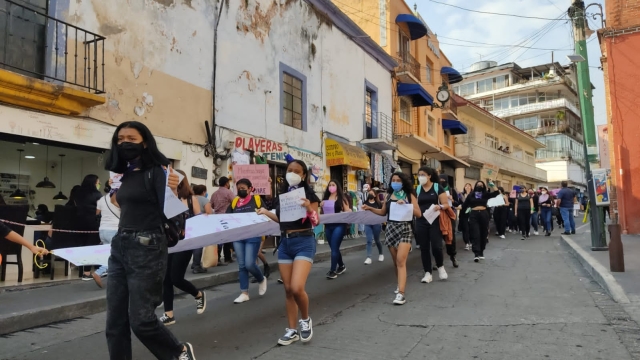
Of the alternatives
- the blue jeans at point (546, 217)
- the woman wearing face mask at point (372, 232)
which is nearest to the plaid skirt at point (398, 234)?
the woman wearing face mask at point (372, 232)

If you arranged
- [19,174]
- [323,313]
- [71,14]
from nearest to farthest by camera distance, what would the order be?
[323,313] → [71,14] → [19,174]

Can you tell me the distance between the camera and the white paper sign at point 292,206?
476cm

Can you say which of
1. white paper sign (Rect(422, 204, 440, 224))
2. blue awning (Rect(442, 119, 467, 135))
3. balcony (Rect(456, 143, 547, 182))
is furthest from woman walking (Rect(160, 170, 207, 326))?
balcony (Rect(456, 143, 547, 182))

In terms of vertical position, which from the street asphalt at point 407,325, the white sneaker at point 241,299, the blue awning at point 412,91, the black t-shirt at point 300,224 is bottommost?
the street asphalt at point 407,325

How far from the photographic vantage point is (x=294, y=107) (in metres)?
15.8

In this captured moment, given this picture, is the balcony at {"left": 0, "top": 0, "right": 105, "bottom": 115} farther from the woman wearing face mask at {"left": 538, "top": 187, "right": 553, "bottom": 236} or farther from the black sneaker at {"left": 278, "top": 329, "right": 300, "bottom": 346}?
the woman wearing face mask at {"left": 538, "top": 187, "right": 553, "bottom": 236}

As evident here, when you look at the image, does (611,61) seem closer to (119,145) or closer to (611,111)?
(611,111)

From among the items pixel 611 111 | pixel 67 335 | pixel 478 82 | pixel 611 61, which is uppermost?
pixel 478 82

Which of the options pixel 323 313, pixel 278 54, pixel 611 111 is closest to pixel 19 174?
pixel 278 54

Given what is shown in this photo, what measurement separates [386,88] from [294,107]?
810cm

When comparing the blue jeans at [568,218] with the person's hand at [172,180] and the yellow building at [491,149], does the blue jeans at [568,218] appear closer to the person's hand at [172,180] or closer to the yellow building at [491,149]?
the person's hand at [172,180]

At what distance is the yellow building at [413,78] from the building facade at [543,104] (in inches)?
967

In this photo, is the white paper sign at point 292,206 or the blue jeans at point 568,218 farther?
the blue jeans at point 568,218

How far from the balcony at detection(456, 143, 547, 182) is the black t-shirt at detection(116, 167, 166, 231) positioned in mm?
30508
